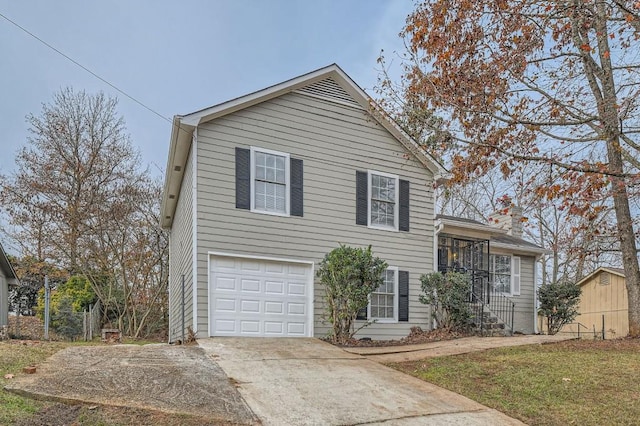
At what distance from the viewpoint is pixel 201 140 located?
9203 mm

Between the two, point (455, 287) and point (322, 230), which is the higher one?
point (322, 230)

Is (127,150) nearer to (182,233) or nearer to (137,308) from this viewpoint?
(137,308)

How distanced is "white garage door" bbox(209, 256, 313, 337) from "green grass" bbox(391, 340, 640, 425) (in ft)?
9.31

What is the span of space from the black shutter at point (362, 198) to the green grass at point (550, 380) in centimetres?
395

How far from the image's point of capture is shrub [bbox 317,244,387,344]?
29.9ft

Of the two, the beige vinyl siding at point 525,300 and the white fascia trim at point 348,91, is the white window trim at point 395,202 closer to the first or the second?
the white fascia trim at point 348,91

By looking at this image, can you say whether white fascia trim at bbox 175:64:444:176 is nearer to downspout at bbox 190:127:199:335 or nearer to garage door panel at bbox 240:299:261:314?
downspout at bbox 190:127:199:335

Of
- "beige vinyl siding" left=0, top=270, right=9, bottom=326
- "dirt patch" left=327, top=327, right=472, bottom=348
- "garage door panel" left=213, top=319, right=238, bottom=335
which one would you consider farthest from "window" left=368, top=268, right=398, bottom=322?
"beige vinyl siding" left=0, top=270, right=9, bottom=326

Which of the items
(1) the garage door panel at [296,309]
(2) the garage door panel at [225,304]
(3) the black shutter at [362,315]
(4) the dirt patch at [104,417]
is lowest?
(4) the dirt patch at [104,417]

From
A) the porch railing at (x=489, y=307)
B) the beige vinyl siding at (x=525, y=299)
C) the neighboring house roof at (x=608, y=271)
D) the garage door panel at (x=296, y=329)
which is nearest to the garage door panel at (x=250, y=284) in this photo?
the garage door panel at (x=296, y=329)

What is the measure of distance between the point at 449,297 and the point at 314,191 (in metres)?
4.14

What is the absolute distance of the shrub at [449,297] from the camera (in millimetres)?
10938

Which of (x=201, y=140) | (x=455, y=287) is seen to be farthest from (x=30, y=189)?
(x=455, y=287)

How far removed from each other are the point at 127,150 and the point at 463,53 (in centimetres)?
1598
